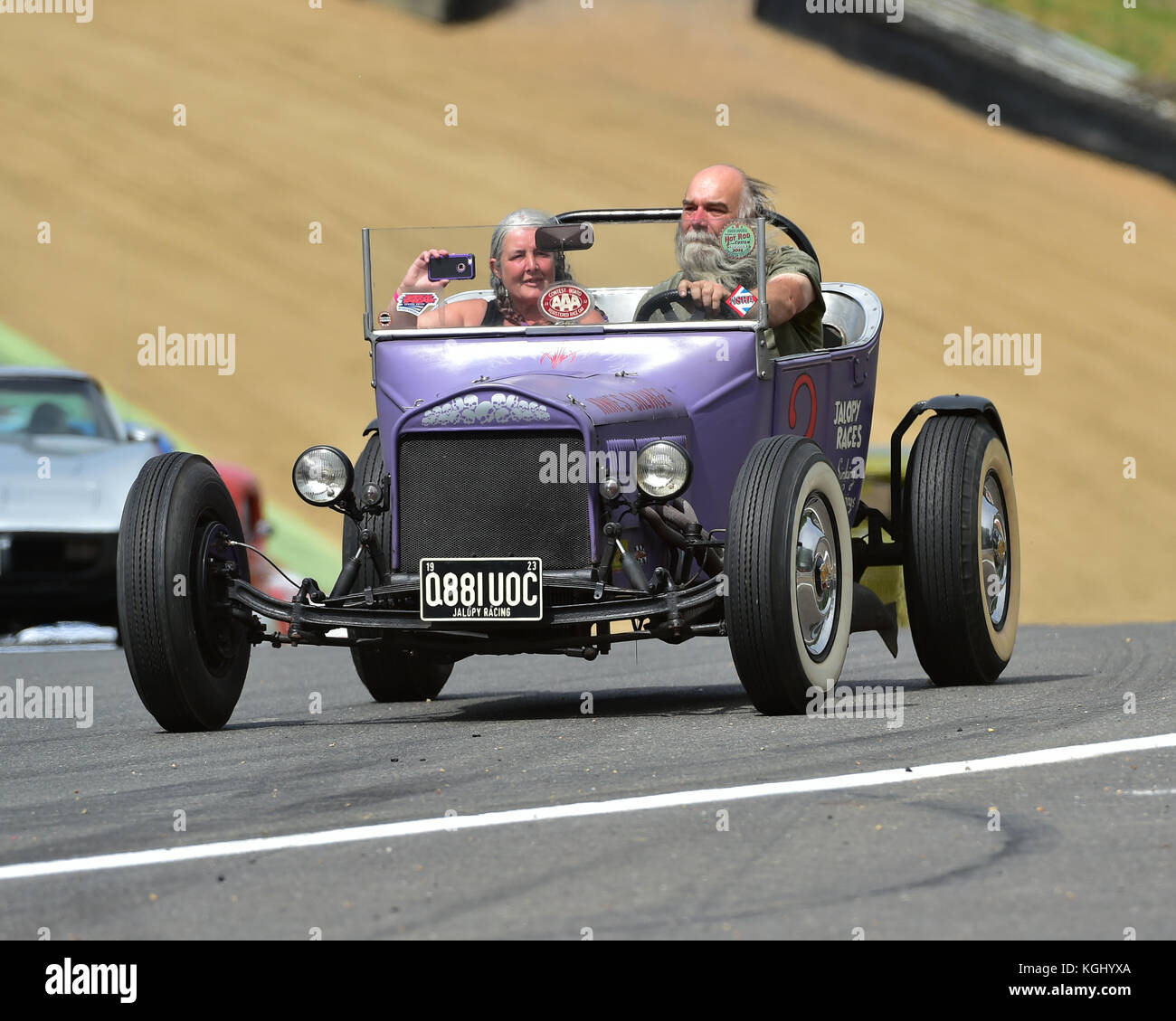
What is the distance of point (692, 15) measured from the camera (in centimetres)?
4188

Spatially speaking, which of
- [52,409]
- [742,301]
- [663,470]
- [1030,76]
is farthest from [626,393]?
[1030,76]

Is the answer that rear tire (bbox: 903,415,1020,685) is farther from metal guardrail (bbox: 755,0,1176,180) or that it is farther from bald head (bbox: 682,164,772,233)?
metal guardrail (bbox: 755,0,1176,180)

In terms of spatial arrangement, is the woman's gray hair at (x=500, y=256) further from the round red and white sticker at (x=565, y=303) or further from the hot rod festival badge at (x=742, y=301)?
the hot rod festival badge at (x=742, y=301)

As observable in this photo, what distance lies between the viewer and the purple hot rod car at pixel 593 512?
26.9ft

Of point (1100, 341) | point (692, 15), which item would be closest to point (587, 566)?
point (1100, 341)

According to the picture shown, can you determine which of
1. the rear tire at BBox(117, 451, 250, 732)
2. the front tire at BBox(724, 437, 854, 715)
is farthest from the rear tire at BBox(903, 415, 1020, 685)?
the rear tire at BBox(117, 451, 250, 732)

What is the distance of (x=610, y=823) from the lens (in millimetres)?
5930

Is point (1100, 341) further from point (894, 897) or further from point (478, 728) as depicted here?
point (894, 897)

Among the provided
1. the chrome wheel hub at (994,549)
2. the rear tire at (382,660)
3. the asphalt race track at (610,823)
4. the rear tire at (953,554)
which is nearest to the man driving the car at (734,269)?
the rear tire at (953,554)

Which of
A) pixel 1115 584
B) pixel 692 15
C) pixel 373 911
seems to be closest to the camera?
pixel 373 911

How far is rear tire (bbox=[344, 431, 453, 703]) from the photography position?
9148 millimetres

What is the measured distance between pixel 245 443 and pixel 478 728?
14.1m

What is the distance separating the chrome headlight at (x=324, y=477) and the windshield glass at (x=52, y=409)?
683 cm
